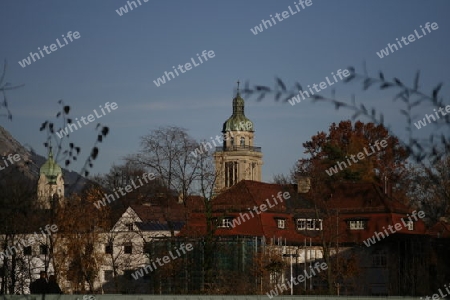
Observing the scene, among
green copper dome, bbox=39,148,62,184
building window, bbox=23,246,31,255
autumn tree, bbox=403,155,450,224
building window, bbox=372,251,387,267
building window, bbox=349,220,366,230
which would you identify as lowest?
autumn tree, bbox=403,155,450,224

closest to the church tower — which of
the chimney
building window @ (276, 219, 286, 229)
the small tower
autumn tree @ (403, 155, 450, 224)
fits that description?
the chimney

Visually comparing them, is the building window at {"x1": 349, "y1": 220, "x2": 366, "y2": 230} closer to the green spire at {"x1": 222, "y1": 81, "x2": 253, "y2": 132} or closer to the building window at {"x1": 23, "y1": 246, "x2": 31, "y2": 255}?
the building window at {"x1": 23, "y1": 246, "x2": 31, "y2": 255}

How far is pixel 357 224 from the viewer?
66.4 meters

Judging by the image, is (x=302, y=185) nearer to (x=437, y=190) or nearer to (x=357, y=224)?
(x=357, y=224)

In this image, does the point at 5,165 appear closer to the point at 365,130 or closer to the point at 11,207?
the point at 11,207

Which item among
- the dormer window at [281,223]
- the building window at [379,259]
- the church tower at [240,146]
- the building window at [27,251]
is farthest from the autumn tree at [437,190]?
the church tower at [240,146]

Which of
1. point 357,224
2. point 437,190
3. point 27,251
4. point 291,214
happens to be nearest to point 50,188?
point 437,190

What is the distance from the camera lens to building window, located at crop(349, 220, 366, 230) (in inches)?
2603

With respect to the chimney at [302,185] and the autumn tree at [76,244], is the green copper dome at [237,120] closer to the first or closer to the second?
the chimney at [302,185]

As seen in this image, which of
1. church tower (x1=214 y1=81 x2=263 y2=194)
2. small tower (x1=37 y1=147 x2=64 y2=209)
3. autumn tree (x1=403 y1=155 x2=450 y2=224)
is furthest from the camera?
church tower (x1=214 y1=81 x2=263 y2=194)

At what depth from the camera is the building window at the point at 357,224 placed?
6612cm

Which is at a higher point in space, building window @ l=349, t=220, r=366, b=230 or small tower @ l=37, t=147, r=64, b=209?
building window @ l=349, t=220, r=366, b=230

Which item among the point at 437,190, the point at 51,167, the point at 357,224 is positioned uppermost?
A: the point at 357,224

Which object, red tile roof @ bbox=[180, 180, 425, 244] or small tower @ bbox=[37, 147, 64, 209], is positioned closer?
small tower @ bbox=[37, 147, 64, 209]
